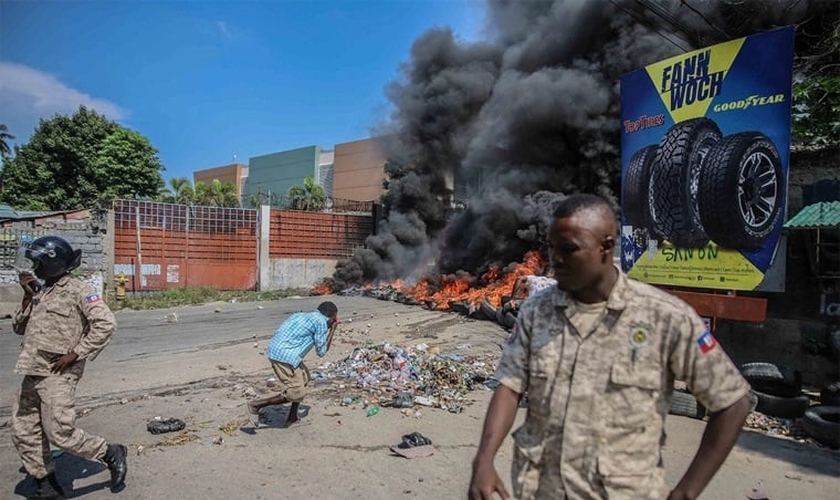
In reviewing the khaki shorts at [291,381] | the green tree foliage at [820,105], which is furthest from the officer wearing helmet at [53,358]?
the green tree foliage at [820,105]

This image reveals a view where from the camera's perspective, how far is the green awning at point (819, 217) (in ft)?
19.4

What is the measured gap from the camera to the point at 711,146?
5.96 meters

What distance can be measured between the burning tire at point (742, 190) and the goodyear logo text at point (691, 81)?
0.64 meters

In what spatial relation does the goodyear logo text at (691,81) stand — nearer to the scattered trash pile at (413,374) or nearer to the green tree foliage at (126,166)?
the scattered trash pile at (413,374)

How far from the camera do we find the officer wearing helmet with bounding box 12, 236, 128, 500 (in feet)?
10.7

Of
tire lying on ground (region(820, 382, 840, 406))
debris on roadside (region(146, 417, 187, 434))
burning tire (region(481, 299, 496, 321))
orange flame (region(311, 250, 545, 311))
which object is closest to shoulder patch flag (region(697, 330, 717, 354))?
debris on roadside (region(146, 417, 187, 434))

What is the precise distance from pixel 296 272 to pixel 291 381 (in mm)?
16901

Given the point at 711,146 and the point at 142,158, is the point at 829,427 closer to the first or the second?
the point at 711,146

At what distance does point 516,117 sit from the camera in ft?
62.4

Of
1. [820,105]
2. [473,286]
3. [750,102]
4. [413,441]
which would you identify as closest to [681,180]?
[750,102]

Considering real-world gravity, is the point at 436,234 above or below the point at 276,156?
below

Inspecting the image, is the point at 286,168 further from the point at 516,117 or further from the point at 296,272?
the point at 516,117

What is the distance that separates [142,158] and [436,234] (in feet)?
55.0

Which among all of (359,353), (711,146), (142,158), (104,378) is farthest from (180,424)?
(142,158)
